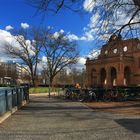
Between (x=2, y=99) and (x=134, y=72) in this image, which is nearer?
(x=2, y=99)

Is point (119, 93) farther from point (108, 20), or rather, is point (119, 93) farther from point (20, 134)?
point (20, 134)

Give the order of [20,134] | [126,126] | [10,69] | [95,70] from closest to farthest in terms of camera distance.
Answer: [20,134]
[126,126]
[95,70]
[10,69]

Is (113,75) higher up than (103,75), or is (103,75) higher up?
(103,75)

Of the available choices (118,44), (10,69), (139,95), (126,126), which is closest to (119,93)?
(139,95)

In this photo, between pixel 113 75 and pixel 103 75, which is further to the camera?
pixel 103 75

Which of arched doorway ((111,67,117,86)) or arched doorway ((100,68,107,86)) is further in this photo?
arched doorway ((100,68,107,86))

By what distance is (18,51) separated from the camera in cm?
9062

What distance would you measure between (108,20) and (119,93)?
13.9 m

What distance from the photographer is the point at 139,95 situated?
4159 cm

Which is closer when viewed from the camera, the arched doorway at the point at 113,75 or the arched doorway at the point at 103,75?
the arched doorway at the point at 113,75

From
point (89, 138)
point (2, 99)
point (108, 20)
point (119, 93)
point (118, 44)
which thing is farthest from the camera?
point (119, 93)

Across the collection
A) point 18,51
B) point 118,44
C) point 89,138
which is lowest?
point 89,138

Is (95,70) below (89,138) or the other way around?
the other way around

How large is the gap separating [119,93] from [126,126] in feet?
81.3
